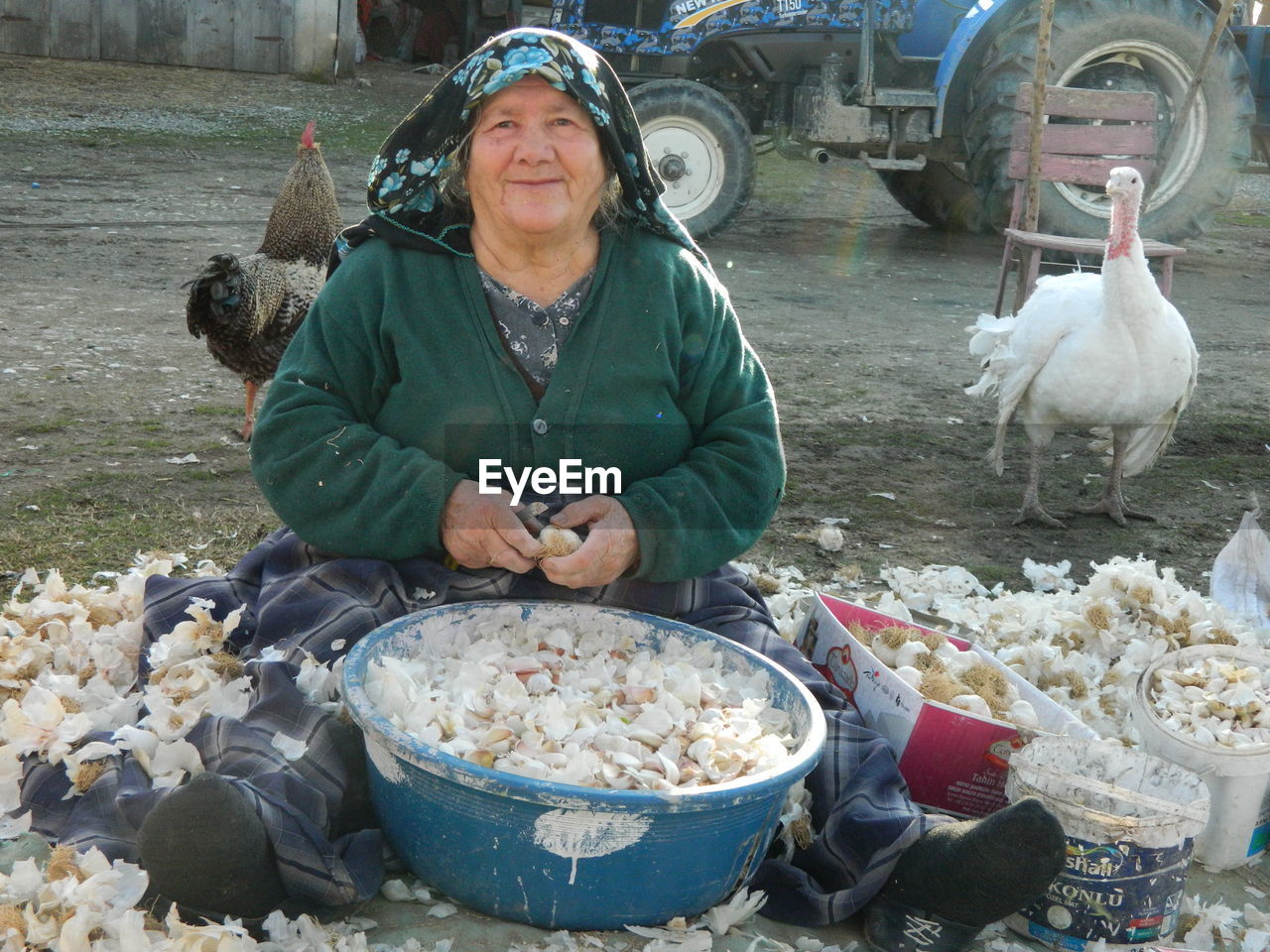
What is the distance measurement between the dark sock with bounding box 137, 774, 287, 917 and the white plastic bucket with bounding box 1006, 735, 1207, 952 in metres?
1.16

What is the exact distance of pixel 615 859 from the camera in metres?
1.77

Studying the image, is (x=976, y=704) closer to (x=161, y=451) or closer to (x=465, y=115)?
(x=465, y=115)

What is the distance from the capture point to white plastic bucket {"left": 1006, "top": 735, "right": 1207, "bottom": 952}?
76.6 inches

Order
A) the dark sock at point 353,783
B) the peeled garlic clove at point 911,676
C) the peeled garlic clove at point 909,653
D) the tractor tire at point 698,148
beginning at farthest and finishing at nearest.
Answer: the tractor tire at point 698,148 → the peeled garlic clove at point 909,653 → the peeled garlic clove at point 911,676 → the dark sock at point 353,783

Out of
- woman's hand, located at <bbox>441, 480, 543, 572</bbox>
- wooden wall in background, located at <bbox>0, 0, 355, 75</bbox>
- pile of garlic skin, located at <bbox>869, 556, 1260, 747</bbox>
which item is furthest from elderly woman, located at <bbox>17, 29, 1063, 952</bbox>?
wooden wall in background, located at <bbox>0, 0, 355, 75</bbox>

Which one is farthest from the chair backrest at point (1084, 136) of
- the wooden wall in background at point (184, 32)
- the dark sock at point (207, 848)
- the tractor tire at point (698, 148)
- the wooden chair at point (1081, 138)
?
the wooden wall in background at point (184, 32)

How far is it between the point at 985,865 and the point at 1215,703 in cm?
78

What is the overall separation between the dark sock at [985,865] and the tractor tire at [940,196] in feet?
28.4

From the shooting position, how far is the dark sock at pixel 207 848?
5.57 feet

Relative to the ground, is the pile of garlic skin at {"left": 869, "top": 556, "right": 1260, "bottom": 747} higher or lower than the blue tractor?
lower

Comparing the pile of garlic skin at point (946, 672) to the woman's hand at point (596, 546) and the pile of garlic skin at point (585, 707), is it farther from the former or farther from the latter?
the woman's hand at point (596, 546)

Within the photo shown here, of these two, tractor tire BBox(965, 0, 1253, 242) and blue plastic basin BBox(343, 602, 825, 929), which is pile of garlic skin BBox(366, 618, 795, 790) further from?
tractor tire BBox(965, 0, 1253, 242)

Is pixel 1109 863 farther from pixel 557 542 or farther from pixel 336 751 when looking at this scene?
pixel 336 751

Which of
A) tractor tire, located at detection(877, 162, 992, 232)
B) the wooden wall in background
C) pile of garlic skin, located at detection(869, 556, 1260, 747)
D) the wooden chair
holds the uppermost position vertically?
the wooden wall in background
